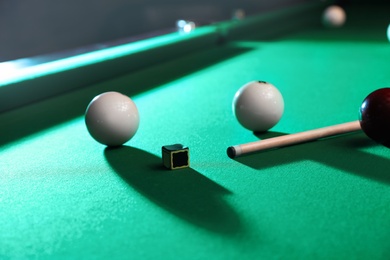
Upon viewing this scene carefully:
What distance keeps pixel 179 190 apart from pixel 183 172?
18 cm

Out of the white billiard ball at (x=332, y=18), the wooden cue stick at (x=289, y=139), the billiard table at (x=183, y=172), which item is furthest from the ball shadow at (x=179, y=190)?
the white billiard ball at (x=332, y=18)

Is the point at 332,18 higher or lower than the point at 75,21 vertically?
lower

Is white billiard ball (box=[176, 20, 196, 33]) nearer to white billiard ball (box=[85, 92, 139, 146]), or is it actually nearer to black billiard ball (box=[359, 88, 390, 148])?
white billiard ball (box=[85, 92, 139, 146])

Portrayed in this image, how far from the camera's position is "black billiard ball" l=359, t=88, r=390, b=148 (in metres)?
2.08

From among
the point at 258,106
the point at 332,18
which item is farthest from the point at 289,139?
the point at 332,18

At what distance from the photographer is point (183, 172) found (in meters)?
1.99

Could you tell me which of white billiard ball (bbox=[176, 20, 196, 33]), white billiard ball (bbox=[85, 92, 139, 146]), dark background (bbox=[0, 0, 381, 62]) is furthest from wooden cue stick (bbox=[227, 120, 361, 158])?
white billiard ball (bbox=[176, 20, 196, 33])

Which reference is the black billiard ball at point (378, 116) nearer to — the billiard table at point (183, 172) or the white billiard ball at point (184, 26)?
the billiard table at point (183, 172)

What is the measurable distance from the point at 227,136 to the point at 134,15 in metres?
2.79

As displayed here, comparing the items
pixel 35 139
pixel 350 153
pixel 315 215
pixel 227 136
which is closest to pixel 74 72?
pixel 35 139

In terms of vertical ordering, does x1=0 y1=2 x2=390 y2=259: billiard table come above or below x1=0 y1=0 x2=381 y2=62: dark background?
below

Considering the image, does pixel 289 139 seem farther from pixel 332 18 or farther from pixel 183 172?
pixel 332 18

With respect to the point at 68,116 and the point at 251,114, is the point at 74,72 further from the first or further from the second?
the point at 251,114

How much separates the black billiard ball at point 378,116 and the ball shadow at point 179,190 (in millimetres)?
744
